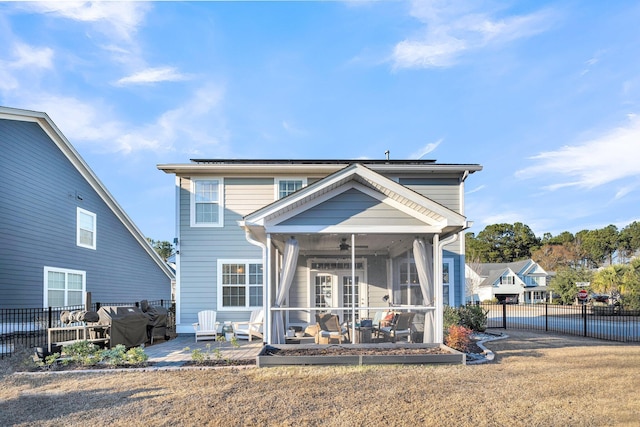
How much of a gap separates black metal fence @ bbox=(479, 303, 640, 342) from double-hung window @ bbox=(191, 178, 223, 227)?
957cm

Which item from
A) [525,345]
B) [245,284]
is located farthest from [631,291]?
[245,284]

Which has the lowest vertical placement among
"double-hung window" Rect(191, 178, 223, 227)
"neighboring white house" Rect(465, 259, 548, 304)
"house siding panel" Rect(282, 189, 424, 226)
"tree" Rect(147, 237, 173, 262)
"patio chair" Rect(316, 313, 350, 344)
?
"neighboring white house" Rect(465, 259, 548, 304)

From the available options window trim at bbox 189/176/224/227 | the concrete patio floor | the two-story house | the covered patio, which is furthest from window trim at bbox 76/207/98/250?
the covered patio

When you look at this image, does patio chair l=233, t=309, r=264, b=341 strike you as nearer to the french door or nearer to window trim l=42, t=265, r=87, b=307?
the french door

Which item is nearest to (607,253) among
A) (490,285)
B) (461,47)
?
(490,285)

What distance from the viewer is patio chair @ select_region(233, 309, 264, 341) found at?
12180 millimetres

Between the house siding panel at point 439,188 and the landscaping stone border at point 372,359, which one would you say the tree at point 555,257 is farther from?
the landscaping stone border at point 372,359

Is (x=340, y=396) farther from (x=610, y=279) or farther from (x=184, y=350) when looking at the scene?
(x=610, y=279)

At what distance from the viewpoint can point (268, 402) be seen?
5.76 m

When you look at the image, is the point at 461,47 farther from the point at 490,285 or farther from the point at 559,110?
the point at 490,285

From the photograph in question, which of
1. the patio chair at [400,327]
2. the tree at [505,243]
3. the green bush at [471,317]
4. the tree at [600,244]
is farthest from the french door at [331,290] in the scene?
the tree at [600,244]

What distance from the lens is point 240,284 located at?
13.7 metres

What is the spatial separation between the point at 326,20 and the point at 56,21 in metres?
8.25

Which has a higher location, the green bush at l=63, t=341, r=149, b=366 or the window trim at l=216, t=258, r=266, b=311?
the window trim at l=216, t=258, r=266, b=311
